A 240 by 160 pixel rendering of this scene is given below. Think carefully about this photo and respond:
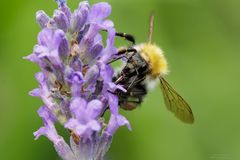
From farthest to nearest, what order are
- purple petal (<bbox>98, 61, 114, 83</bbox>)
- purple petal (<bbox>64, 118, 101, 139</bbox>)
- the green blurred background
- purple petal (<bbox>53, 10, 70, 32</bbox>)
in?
the green blurred background, purple petal (<bbox>53, 10, 70, 32</bbox>), purple petal (<bbox>98, 61, 114, 83</bbox>), purple petal (<bbox>64, 118, 101, 139</bbox>)

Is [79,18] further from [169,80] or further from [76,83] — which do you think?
[169,80]

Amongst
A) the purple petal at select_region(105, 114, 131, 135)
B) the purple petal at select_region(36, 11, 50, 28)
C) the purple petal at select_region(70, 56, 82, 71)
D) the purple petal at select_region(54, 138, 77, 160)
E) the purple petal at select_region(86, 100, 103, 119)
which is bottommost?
the purple petal at select_region(54, 138, 77, 160)

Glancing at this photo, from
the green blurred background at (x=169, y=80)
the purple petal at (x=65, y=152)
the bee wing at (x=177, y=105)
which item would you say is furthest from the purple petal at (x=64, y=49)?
the green blurred background at (x=169, y=80)

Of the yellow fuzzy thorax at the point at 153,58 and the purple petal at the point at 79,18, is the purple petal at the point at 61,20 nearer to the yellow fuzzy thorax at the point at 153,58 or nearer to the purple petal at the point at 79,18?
the purple petal at the point at 79,18

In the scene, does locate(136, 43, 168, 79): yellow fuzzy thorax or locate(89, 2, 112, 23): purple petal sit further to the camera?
locate(136, 43, 168, 79): yellow fuzzy thorax

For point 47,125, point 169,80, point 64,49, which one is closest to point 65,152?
point 47,125

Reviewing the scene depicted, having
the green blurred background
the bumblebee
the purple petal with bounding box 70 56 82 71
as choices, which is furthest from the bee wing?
the green blurred background

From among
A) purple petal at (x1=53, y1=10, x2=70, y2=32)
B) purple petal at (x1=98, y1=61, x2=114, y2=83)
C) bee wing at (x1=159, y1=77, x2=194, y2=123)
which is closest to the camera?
purple petal at (x1=98, y1=61, x2=114, y2=83)

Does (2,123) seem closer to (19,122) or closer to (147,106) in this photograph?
(19,122)

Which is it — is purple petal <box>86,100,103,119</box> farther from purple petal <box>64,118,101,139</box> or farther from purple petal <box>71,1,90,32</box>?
purple petal <box>71,1,90,32</box>

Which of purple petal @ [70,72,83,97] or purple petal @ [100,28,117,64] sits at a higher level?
purple petal @ [100,28,117,64]
